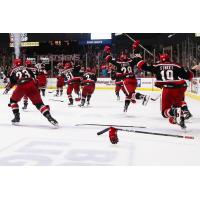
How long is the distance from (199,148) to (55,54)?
9320 mm

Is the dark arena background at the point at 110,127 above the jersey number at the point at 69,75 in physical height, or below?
below

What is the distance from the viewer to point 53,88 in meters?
12.2

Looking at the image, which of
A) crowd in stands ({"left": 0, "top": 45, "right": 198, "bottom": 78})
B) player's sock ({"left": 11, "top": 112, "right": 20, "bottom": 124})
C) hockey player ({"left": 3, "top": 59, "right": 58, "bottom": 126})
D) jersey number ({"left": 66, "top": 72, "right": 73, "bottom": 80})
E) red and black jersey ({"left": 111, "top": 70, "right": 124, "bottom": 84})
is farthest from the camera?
crowd in stands ({"left": 0, "top": 45, "right": 198, "bottom": 78})

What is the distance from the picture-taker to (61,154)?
339cm

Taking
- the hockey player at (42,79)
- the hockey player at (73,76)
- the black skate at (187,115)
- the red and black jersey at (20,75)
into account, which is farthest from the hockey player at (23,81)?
the hockey player at (42,79)

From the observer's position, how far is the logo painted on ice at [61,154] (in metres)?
3.12

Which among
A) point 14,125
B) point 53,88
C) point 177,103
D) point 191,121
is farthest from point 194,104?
point 53,88

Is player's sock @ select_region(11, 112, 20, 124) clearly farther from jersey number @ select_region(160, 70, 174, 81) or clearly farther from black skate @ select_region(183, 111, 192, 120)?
black skate @ select_region(183, 111, 192, 120)

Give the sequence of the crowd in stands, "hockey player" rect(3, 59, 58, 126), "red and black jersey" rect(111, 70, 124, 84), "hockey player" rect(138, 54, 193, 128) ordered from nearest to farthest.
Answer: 1. "hockey player" rect(138, 54, 193, 128)
2. "hockey player" rect(3, 59, 58, 126)
3. "red and black jersey" rect(111, 70, 124, 84)
4. the crowd in stands

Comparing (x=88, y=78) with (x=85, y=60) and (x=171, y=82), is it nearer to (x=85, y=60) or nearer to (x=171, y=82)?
(x=171, y=82)

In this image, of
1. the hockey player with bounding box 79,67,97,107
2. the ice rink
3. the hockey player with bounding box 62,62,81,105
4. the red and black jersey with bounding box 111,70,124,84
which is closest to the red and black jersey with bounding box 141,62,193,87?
the ice rink

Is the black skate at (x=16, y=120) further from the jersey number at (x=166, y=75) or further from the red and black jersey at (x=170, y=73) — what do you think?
the jersey number at (x=166, y=75)

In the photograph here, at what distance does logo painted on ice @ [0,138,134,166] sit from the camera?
3.12 meters

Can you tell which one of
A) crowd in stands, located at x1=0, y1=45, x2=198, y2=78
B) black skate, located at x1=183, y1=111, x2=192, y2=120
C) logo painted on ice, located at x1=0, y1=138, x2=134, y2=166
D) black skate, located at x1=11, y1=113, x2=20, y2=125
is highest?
crowd in stands, located at x1=0, y1=45, x2=198, y2=78
